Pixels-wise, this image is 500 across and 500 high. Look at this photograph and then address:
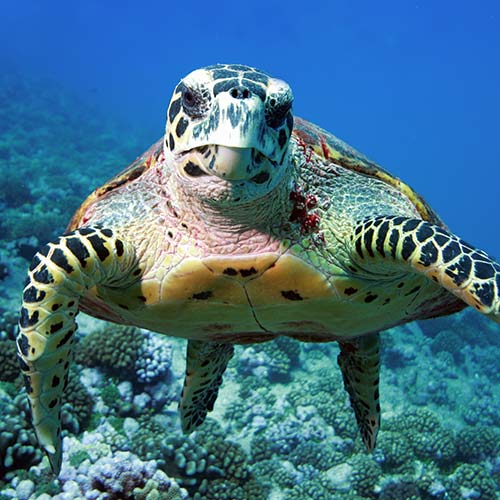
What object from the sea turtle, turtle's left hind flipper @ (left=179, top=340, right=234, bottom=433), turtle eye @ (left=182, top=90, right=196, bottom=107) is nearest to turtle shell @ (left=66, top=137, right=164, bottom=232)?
the sea turtle

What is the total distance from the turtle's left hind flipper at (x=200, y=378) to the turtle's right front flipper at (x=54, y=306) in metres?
1.61

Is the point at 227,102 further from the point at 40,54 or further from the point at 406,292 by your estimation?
the point at 40,54

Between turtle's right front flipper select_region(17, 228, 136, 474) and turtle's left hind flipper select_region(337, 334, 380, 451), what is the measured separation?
222 cm

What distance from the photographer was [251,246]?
251cm

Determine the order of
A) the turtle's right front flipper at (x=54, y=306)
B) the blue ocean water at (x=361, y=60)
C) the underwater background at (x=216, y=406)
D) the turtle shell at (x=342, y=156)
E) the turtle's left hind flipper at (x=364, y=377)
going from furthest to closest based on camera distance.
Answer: the blue ocean water at (x=361, y=60), the underwater background at (x=216, y=406), the turtle's left hind flipper at (x=364, y=377), the turtle shell at (x=342, y=156), the turtle's right front flipper at (x=54, y=306)

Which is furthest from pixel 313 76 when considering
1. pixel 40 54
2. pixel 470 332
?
pixel 470 332

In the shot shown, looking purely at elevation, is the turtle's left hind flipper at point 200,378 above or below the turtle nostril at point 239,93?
below

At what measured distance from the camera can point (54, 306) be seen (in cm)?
223

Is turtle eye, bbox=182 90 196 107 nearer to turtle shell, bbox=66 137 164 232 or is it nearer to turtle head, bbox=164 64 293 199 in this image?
turtle head, bbox=164 64 293 199

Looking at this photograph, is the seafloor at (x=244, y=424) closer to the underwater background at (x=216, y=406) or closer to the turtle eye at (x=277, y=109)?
the underwater background at (x=216, y=406)

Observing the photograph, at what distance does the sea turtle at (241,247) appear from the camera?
6.68 ft

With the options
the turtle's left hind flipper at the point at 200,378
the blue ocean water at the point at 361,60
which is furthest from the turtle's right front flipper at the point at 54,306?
the blue ocean water at the point at 361,60

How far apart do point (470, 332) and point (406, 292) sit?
12.6m

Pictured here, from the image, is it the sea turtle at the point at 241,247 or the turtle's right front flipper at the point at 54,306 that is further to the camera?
the turtle's right front flipper at the point at 54,306
